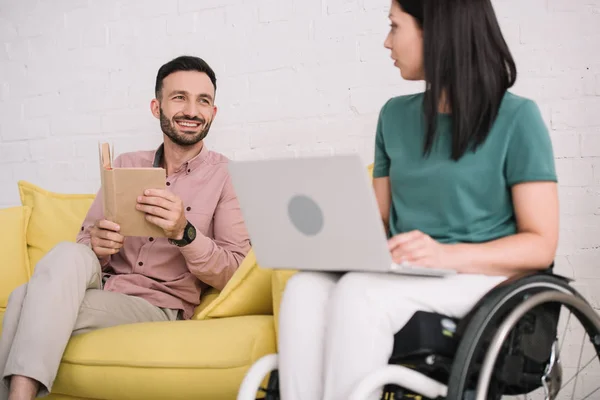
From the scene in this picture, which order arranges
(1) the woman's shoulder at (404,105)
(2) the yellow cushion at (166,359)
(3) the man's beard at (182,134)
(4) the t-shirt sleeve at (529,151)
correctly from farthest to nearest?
(3) the man's beard at (182,134) < (2) the yellow cushion at (166,359) < (1) the woman's shoulder at (404,105) < (4) the t-shirt sleeve at (529,151)

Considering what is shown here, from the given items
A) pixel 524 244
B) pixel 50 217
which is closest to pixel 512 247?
pixel 524 244

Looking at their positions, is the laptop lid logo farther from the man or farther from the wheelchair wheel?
A: the man

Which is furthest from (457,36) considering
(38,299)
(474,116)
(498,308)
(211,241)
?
(38,299)

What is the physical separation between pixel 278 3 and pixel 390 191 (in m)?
1.39

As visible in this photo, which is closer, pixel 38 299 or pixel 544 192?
pixel 544 192

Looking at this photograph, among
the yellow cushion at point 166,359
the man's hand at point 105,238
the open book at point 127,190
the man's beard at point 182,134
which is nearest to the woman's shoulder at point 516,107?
the yellow cushion at point 166,359

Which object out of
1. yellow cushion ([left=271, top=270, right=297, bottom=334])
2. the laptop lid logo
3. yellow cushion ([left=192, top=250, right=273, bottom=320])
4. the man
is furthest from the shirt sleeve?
the laptop lid logo

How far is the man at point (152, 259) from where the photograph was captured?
199 centimetres

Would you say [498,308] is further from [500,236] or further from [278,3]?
[278,3]

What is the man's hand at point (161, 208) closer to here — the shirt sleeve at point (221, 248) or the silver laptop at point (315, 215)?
the shirt sleeve at point (221, 248)

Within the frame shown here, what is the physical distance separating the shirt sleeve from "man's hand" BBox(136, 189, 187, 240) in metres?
0.12

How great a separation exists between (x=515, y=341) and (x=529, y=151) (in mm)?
361

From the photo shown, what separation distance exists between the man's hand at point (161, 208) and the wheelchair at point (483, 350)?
2.53ft

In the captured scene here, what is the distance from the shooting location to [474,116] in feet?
4.90
